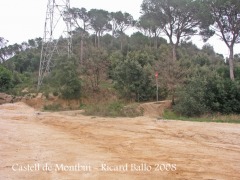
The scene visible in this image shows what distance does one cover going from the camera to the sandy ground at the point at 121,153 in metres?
5.23

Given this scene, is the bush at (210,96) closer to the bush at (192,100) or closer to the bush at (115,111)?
the bush at (192,100)

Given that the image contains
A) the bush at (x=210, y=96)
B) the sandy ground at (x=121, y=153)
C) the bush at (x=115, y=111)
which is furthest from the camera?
the bush at (x=210, y=96)

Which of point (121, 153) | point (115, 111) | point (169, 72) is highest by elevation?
point (169, 72)

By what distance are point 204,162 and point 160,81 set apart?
13.7 m

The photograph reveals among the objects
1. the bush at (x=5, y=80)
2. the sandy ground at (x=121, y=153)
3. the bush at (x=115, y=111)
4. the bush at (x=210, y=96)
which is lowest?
the sandy ground at (x=121, y=153)

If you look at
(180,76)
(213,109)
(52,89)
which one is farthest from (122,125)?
(52,89)

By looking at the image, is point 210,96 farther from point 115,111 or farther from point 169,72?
point 115,111

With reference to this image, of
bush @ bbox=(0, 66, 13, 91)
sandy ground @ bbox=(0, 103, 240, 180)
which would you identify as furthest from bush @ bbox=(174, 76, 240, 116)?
bush @ bbox=(0, 66, 13, 91)

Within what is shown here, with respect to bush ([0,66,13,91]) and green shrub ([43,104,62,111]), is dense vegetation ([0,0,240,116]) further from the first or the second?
green shrub ([43,104,62,111])

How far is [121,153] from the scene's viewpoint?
6695mm

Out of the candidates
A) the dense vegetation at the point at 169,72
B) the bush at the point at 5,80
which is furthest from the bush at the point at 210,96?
the bush at the point at 5,80

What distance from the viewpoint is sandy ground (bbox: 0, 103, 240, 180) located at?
5.23 metres

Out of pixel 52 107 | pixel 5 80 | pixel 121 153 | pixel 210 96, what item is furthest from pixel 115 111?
pixel 5 80

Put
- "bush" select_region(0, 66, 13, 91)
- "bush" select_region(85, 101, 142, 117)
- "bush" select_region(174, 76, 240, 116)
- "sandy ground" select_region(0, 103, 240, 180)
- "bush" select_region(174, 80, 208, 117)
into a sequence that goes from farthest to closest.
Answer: "bush" select_region(0, 66, 13, 91) < "bush" select_region(174, 76, 240, 116) < "bush" select_region(174, 80, 208, 117) < "bush" select_region(85, 101, 142, 117) < "sandy ground" select_region(0, 103, 240, 180)
